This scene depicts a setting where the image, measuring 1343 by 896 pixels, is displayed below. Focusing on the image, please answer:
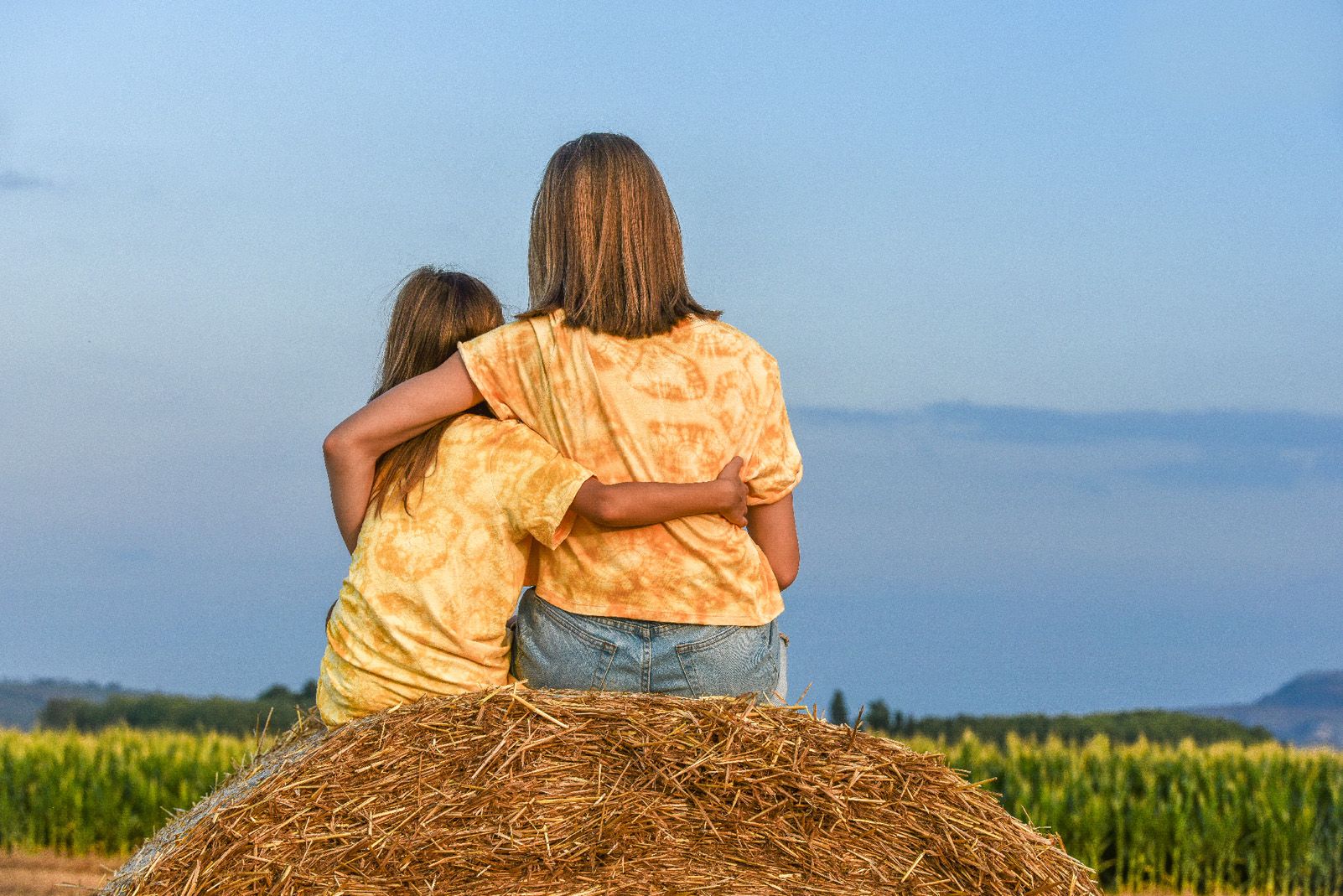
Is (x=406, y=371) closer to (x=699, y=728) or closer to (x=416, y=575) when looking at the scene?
(x=416, y=575)

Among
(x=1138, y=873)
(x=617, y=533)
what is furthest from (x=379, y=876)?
(x=1138, y=873)

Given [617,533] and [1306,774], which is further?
[1306,774]

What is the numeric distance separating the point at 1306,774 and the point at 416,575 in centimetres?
856

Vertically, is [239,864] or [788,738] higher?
[788,738]

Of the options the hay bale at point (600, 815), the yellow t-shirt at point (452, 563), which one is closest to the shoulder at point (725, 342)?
the yellow t-shirt at point (452, 563)

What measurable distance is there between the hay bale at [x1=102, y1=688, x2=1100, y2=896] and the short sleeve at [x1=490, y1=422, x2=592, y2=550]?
0.44 m

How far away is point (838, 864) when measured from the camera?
287 cm

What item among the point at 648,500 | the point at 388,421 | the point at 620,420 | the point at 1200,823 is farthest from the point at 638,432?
the point at 1200,823

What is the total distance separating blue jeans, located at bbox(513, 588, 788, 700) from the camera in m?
3.22

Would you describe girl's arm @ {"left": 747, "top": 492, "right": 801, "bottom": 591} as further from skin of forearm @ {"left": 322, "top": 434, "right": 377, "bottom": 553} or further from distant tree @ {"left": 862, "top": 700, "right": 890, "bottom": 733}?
distant tree @ {"left": 862, "top": 700, "right": 890, "bottom": 733}

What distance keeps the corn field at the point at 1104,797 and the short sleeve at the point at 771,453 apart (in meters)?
5.31

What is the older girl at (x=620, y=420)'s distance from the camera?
3.21 m

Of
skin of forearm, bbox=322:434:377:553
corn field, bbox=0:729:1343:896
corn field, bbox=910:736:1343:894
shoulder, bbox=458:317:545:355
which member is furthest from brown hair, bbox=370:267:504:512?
corn field, bbox=910:736:1343:894

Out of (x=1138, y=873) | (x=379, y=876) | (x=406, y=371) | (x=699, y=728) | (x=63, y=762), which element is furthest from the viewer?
(x=63, y=762)
